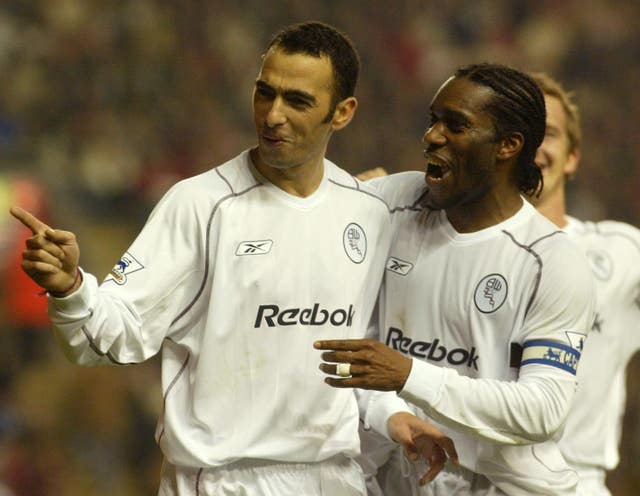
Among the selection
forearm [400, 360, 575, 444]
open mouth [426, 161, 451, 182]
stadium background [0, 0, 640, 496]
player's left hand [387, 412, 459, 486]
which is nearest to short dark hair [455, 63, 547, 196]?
open mouth [426, 161, 451, 182]

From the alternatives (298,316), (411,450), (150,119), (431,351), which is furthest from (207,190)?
(150,119)

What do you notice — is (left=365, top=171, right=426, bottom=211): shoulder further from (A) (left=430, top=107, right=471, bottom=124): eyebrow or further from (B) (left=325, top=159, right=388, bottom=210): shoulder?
(A) (left=430, top=107, right=471, bottom=124): eyebrow

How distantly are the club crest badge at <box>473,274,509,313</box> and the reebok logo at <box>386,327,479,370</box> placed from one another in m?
Answer: 0.12

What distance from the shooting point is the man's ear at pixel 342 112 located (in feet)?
11.0

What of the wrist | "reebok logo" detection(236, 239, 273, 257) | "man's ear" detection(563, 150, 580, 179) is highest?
"man's ear" detection(563, 150, 580, 179)

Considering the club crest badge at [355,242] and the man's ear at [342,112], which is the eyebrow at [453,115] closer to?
the man's ear at [342,112]

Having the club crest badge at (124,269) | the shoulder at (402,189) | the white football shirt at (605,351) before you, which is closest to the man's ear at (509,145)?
the shoulder at (402,189)

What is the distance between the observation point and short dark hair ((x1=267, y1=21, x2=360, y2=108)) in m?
3.23

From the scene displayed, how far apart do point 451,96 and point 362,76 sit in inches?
218

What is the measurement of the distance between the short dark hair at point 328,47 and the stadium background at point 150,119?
3.60 meters

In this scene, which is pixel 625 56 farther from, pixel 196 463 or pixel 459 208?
pixel 196 463

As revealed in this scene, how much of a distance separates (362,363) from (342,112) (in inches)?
31.3

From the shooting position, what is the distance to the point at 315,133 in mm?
3262

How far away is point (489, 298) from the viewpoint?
3.27 m
